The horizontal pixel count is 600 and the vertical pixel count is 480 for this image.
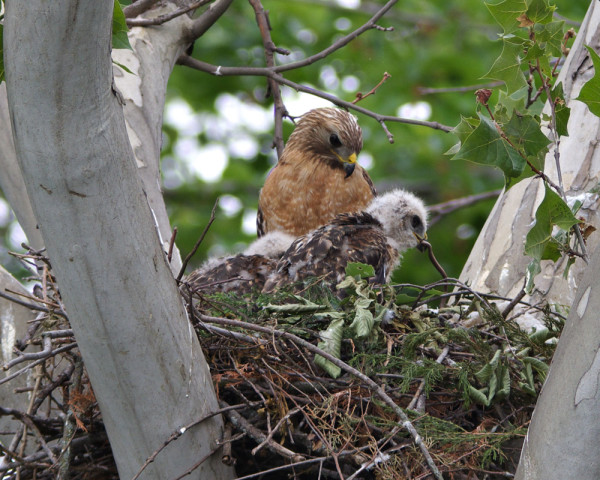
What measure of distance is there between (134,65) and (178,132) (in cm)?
658

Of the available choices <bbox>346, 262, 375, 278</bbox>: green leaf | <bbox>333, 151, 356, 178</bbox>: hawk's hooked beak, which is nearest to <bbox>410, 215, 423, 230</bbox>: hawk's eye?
<bbox>333, 151, 356, 178</bbox>: hawk's hooked beak

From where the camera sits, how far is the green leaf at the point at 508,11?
313cm

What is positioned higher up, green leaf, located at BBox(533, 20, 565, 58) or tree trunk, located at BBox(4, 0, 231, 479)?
green leaf, located at BBox(533, 20, 565, 58)

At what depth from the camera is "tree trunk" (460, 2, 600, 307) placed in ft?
13.6

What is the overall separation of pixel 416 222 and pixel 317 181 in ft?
2.76

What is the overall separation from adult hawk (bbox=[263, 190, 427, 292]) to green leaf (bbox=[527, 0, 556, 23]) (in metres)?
1.52

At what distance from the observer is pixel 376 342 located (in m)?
3.30

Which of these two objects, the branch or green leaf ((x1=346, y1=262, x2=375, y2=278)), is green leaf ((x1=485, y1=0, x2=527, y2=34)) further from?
the branch

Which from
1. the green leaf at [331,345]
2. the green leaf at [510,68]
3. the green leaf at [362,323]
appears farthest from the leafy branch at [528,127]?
the green leaf at [331,345]

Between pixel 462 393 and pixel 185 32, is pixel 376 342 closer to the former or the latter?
pixel 462 393

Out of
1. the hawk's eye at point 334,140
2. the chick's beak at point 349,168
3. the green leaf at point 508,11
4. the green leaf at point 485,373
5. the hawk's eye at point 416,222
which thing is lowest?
the green leaf at point 485,373

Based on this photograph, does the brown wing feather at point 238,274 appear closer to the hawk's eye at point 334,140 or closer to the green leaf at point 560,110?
the hawk's eye at point 334,140

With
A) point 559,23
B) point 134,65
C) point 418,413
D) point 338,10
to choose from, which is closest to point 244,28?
point 338,10

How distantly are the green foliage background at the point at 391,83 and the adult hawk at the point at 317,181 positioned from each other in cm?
299
